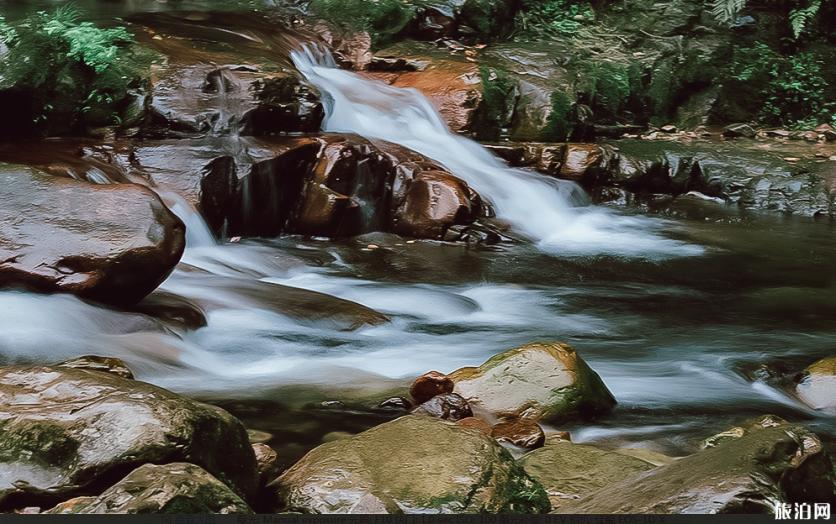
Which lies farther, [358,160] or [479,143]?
[479,143]

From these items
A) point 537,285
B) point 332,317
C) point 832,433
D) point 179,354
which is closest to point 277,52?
point 537,285

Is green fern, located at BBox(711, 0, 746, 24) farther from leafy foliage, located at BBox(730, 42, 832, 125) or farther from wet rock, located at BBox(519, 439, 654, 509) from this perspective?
wet rock, located at BBox(519, 439, 654, 509)

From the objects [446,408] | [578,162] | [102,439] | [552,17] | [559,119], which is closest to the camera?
[102,439]

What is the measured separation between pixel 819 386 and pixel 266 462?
10.2 feet

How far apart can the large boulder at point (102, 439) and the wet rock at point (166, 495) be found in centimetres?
18

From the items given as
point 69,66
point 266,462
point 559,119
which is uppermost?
point 559,119

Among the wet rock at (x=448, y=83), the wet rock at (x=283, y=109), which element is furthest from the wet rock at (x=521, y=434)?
the wet rock at (x=448, y=83)

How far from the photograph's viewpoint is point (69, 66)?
8.55 meters

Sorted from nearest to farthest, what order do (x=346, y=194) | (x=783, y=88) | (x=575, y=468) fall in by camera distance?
(x=575, y=468) → (x=346, y=194) → (x=783, y=88)

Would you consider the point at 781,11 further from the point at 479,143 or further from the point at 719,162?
the point at 479,143

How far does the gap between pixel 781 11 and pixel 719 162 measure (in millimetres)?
4175

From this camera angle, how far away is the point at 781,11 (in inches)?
561

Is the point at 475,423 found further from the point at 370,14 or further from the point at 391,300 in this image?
the point at 370,14

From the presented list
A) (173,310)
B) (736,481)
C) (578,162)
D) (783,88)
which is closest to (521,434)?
(736,481)
